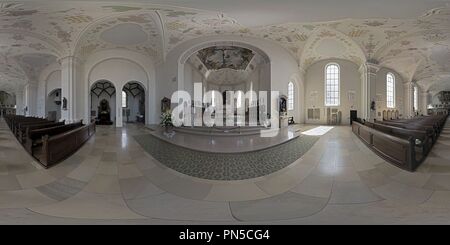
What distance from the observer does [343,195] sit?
2.09 m

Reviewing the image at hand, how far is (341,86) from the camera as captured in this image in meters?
14.8

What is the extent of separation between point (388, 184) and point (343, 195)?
22.7 inches

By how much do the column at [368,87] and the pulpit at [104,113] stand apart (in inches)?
552

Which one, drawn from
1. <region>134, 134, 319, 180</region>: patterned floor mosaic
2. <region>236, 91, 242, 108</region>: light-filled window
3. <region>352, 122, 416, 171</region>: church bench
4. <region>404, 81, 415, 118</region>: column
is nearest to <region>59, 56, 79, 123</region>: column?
<region>134, 134, 319, 180</region>: patterned floor mosaic

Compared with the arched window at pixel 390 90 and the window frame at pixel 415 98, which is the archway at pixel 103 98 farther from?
the window frame at pixel 415 98

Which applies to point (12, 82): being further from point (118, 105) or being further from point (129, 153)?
point (129, 153)

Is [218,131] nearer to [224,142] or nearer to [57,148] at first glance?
[224,142]

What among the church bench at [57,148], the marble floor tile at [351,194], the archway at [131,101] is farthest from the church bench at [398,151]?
the archway at [131,101]

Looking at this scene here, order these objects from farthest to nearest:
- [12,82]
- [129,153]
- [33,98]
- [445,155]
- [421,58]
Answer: [12,82] → [33,98] → [421,58] → [445,155] → [129,153]

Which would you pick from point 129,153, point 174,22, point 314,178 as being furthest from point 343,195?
point 174,22

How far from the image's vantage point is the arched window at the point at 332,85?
14734 mm

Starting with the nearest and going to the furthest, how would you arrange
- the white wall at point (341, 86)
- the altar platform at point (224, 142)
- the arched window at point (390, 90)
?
the altar platform at point (224, 142) → the white wall at point (341, 86) → the arched window at point (390, 90)

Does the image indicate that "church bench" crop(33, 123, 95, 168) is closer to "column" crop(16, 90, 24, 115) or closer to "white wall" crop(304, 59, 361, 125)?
"white wall" crop(304, 59, 361, 125)

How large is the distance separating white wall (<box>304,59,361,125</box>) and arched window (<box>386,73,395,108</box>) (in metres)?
3.58
